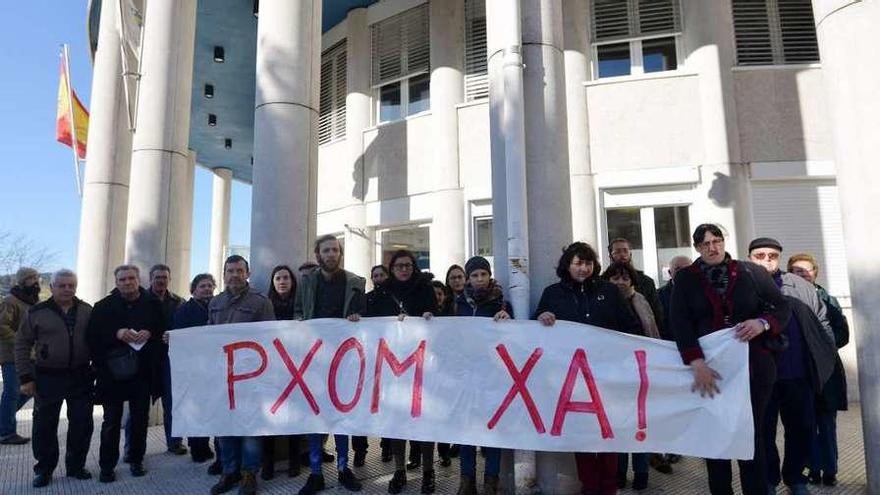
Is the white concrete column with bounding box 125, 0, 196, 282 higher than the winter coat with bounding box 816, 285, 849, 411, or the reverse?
the white concrete column with bounding box 125, 0, 196, 282

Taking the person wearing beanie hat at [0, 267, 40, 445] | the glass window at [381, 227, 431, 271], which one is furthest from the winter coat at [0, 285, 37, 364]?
the glass window at [381, 227, 431, 271]

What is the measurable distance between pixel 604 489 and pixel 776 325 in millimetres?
1625

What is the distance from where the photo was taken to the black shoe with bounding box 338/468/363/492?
460cm

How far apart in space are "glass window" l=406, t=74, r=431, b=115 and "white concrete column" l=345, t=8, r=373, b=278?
1013mm

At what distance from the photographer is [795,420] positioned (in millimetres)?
4109

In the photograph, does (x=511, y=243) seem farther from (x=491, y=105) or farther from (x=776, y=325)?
(x=776, y=325)

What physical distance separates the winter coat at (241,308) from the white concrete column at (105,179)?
612 centimetres

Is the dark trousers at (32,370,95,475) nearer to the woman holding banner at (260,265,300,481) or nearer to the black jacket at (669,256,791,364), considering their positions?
the woman holding banner at (260,265,300,481)

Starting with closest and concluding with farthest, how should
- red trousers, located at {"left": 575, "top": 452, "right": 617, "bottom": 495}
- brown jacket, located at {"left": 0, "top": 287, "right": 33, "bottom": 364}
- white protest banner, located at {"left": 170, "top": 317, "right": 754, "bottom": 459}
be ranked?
white protest banner, located at {"left": 170, "top": 317, "right": 754, "bottom": 459}
red trousers, located at {"left": 575, "top": 452, "right": 617, "bottom": 495}
brown jacket, located at {"left": 0, "top": 287, "right": 33, "bottom": 364}

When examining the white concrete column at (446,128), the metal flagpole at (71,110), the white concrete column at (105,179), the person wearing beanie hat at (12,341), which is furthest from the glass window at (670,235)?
the metal flagpole at (71,110)

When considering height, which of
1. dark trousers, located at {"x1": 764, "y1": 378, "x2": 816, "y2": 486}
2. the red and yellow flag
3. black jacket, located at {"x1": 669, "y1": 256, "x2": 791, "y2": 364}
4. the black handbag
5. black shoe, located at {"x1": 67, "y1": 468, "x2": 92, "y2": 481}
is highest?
the red and yellow flag

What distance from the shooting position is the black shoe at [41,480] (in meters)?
4.92

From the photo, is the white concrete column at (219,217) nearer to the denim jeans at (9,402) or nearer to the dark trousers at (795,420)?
the denim jeans at (9,402)

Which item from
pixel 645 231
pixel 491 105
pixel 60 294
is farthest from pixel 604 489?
pixel 645 231
